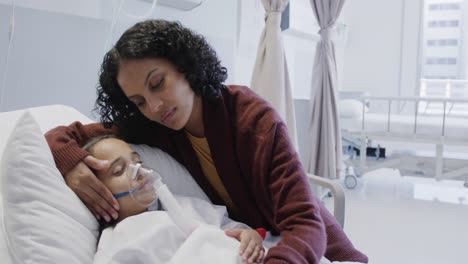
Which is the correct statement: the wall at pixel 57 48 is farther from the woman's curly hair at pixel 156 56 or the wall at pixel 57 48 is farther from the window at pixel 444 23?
the window at pixel 444 23

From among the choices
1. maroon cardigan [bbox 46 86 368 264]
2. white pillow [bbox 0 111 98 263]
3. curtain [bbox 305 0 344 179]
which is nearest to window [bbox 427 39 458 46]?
curtain [bbox 305 0 344 179]

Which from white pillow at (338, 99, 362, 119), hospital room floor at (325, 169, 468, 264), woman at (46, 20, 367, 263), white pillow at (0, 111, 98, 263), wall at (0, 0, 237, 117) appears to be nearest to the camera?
white pillow at (0, 111, 98, 263)

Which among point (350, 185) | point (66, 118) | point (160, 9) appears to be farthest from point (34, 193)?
point (350, 185)

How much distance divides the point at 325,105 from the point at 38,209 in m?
2.60

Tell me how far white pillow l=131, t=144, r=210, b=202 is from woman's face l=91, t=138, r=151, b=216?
0.13m

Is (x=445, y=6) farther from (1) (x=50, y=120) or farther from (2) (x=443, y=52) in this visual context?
(1) (x=50, y=120)

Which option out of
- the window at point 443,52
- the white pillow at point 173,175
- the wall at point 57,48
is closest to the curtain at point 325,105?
the wall at point 57,48

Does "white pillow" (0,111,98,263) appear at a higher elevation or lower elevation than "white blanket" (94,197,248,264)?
higher

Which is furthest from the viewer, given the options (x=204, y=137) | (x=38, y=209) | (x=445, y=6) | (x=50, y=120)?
(x=445, y=6)

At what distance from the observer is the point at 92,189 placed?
101 cm

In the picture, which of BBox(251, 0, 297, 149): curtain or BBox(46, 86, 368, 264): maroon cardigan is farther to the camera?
BBox(251, 0, 297, 149): curtain

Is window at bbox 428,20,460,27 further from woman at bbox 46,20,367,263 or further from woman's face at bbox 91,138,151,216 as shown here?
woman's face at bbox 91,138,151,216

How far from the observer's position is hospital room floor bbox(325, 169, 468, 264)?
251 cm

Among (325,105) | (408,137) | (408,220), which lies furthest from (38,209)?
(408,137)
